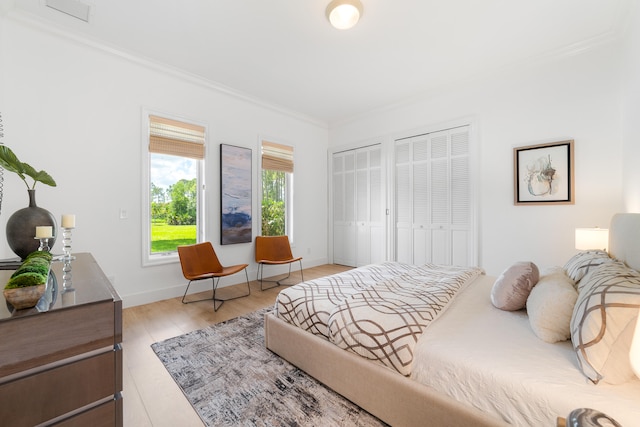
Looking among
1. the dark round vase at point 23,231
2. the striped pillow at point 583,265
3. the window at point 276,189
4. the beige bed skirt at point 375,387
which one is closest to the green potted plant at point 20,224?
the dark round vase at point 23,231

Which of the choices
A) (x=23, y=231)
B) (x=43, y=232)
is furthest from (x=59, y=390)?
(x=23, y=231)

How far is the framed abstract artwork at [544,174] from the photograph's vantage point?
3113 millimetres

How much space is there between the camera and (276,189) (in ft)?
16.1

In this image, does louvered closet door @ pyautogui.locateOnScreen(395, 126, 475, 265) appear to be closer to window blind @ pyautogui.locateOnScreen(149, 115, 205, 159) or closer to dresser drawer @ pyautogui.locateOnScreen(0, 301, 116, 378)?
window blind @ pyautogui.locateOnScreen(149, 115, 205, 159)

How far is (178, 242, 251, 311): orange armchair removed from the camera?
321cm

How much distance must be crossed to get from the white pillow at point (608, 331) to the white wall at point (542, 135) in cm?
254

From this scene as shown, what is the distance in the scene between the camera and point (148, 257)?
11.0 ft

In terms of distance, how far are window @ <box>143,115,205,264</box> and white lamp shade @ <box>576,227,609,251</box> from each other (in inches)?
176

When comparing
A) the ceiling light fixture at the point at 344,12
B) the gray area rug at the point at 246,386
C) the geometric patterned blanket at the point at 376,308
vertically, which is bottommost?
the gray area rug at the point at 246,386

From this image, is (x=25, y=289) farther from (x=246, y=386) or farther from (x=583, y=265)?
(x=583, y=265)

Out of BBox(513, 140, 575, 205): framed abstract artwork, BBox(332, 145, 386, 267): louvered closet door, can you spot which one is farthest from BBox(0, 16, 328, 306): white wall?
BBox(513, 140, 575, 205): framed abstract artwork

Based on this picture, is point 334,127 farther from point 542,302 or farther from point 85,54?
point 542,302

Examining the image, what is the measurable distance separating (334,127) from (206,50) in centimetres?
305

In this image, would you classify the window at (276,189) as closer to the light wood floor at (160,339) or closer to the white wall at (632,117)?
the light wood floor at (160,339)
